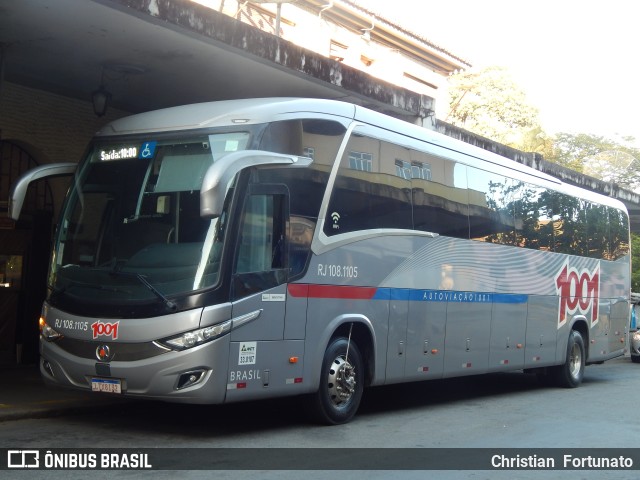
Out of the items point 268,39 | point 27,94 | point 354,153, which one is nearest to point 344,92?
point 268,39

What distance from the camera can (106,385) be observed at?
8.50 meters

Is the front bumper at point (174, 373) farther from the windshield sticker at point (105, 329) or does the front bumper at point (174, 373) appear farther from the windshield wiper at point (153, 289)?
the windshield wiper at point (153, 289)

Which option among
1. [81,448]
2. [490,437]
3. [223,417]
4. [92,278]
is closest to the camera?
[81,448]

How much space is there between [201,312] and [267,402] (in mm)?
3701

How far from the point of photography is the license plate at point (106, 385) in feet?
27.7

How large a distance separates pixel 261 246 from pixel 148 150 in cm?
165

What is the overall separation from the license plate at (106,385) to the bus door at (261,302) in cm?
110

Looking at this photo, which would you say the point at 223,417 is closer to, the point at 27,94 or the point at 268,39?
the point at 268,39

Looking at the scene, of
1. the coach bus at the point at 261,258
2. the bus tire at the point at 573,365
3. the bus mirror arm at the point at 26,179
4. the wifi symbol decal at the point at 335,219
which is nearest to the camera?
the coach bus at the point at 261,258

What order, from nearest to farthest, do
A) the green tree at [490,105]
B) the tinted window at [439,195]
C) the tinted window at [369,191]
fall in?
1. the tinted window at [369,191]
2. the tinted window at [439,195]
3. the green tree at [490,105]

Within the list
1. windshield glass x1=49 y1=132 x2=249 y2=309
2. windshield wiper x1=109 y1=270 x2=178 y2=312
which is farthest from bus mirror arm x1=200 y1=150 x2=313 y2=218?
windshield wiper x1=109 y1=270 x2=178 y2=312

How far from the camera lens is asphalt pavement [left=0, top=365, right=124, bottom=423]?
31.8ft

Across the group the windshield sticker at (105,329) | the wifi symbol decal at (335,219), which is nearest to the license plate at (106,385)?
the windshield sticker at (105,329)

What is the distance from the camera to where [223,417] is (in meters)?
10.3
